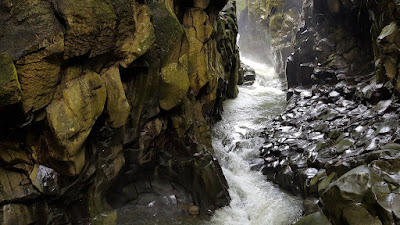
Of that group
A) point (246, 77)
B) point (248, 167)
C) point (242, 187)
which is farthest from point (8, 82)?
point (246, 77)

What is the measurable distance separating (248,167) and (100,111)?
8.95 meters

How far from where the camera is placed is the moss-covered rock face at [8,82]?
673cm

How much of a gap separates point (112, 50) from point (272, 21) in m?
41.6

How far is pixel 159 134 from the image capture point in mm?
12586

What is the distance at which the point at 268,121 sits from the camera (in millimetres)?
21859

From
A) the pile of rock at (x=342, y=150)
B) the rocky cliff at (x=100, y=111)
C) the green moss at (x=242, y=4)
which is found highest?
the green moss at (x=242, y=4)

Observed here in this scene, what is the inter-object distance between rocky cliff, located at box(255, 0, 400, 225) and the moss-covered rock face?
8629 millimetres

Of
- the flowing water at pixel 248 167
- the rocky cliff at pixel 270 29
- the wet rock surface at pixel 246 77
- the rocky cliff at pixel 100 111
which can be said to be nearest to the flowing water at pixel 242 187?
the flowing water at pixel 248 167

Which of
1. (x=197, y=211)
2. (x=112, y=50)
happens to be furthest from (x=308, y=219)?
(x=112, y=50)

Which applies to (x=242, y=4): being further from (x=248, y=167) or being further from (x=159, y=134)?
(x=159, y=134)

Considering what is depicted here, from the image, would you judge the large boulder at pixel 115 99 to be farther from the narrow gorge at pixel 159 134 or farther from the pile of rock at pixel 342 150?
the pile of rock at pixel 342 150

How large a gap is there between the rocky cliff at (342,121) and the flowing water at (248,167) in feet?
2.38

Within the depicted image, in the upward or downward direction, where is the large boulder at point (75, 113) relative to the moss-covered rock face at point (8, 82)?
downward

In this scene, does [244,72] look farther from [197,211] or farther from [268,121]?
Result: [197,211]
